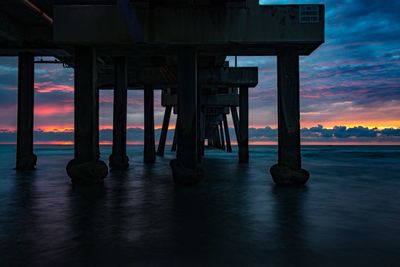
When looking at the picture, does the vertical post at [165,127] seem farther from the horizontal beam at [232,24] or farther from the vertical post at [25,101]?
the horizontal beam at [232,24]

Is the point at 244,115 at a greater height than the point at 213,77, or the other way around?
the point at 213,77

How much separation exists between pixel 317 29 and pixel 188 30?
3734 millimetres

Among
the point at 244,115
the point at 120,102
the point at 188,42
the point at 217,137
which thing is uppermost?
the point at 188,42

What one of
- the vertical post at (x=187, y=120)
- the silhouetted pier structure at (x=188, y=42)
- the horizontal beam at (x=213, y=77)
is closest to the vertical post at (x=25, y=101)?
the silhouetted pier structure at (x=188, y=42)

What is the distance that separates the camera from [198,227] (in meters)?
6.33

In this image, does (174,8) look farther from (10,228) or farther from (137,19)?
(10,228)

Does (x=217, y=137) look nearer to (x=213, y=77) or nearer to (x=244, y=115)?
(x=244, y=115)

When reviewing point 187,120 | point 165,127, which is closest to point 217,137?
point 165,127

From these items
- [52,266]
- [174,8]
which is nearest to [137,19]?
[174,8]

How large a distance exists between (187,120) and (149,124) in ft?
35.6

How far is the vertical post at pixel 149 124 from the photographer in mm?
22234

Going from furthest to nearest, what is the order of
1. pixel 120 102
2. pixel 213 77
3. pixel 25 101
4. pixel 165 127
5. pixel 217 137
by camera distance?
pixel 217 137 → pixel 165 127 → pixel 213 77 → pixel 120 102 → pixel 25 101

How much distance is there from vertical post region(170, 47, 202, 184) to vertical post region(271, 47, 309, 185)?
251 cm

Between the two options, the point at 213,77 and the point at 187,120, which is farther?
the point at 213,77
